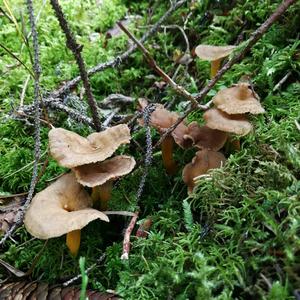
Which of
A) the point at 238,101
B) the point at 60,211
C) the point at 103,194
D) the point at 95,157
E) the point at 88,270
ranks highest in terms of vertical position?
the point at 238,101

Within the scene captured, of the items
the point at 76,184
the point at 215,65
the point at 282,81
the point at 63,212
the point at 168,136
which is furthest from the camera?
the point at 215,65

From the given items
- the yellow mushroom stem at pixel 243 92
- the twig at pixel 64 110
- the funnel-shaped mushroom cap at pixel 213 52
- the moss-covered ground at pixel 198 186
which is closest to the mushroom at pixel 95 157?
the moss-covered ground at pixel 198 186

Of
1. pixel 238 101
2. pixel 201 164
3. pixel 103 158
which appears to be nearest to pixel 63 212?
pixel 103 158

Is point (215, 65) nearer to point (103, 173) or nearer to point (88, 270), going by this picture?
point (103, 173)

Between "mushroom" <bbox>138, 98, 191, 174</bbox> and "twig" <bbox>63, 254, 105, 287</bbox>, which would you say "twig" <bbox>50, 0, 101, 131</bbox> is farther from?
"twig" <bbox>63, 254, 105, 287</bbox>

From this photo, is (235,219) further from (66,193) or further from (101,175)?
(66,193)

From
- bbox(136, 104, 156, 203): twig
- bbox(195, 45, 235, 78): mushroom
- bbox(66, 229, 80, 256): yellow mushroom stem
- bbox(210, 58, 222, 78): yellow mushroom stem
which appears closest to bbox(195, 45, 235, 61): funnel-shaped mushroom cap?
bbox(195, 45, 235, 78): mushroom
